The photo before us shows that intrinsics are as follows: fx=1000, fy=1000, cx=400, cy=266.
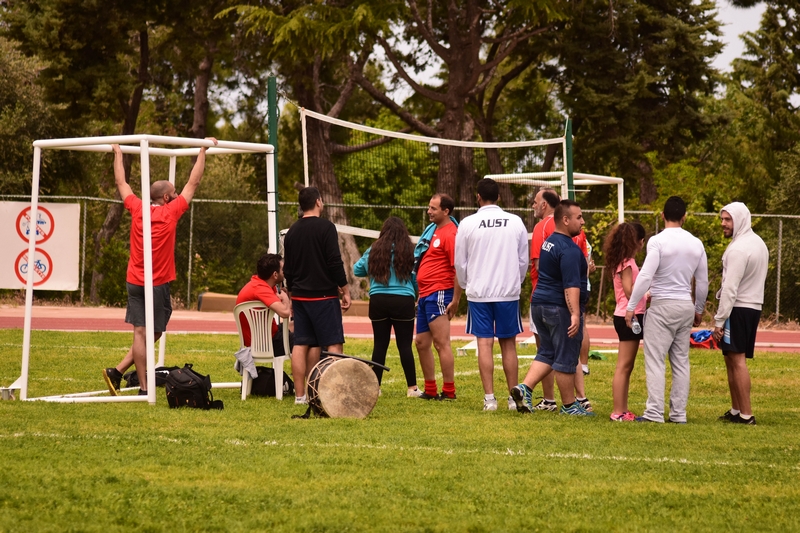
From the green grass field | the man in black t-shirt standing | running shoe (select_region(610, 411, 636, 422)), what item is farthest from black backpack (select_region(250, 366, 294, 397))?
running shoe (select_region(610, 411, 636, 422))

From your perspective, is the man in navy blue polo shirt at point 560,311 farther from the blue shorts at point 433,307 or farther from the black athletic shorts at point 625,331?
the blue shorts at point 433,307

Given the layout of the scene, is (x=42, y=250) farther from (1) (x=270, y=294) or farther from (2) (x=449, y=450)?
(2) (x=449, y=450)

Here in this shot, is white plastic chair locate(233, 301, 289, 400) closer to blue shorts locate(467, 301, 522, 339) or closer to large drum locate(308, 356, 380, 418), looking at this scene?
large drum locate(308, 356, 380, 418)

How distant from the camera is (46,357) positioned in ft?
42.9

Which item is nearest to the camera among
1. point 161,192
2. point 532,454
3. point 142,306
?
point 532,454

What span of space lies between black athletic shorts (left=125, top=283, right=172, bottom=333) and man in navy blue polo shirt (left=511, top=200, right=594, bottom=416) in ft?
11.4

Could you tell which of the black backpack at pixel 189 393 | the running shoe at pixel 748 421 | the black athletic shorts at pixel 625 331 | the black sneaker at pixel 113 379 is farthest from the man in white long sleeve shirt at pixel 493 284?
the black sneaker at pixel 113 379

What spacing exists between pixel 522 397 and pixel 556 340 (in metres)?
0.60

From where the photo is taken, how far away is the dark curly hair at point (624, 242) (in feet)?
29.6

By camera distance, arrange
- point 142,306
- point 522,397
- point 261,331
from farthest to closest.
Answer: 1. point 261,331
2. point 142,306
3. point 522,397

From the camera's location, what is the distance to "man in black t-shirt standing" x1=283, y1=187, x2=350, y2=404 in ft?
30.2

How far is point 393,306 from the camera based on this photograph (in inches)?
384

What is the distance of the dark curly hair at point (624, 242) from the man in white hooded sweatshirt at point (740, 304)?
78 centimetres

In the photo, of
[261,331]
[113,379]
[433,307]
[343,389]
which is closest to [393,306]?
[433,307]
